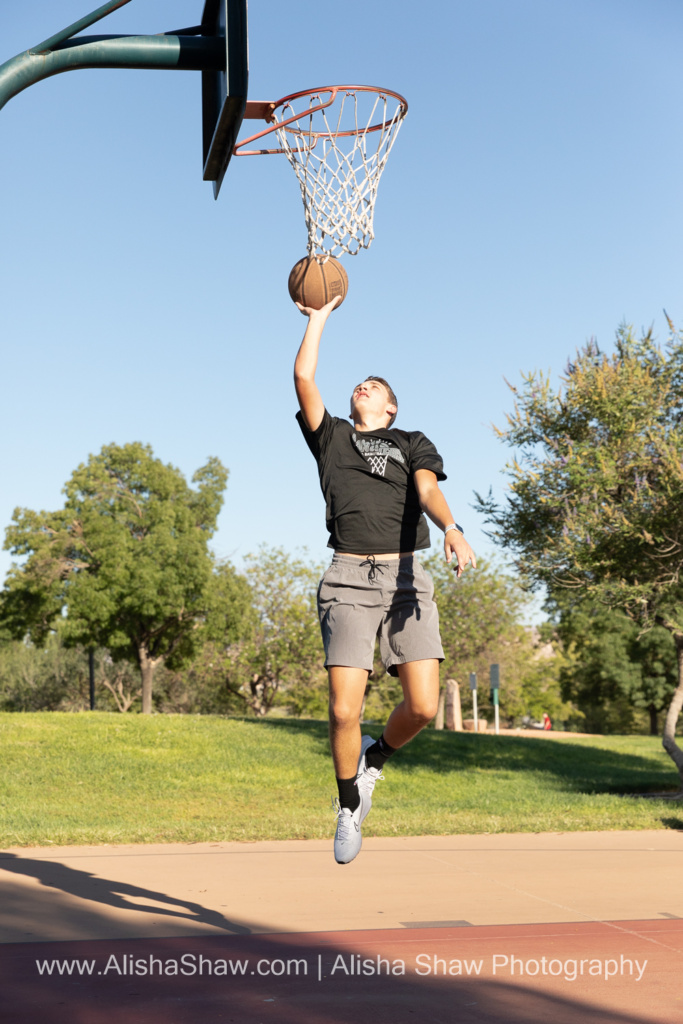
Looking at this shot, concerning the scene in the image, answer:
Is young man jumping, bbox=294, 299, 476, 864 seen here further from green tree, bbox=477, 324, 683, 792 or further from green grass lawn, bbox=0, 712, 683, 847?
green tree, bbox=477, 324, 683, 792

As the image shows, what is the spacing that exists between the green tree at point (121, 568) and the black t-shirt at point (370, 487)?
27892 mm

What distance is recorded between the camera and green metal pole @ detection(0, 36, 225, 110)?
17.9 ft

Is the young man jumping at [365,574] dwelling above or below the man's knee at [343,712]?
above

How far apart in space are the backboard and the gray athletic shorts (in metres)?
2.85

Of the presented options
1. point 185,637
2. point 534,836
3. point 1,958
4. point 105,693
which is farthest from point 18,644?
point 1,958

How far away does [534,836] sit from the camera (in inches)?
412

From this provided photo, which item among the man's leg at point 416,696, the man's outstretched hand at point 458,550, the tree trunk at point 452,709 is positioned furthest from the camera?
the tree trunk at point 452,709

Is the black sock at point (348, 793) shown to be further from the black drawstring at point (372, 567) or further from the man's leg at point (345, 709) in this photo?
the black drawstring at point (372, 567)

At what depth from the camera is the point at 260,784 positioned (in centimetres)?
1493

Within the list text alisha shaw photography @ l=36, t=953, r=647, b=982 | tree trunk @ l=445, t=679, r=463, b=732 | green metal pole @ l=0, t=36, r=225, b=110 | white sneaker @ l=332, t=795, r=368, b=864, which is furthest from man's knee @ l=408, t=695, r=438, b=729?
tree trunk @ l=445, t=679, r=463, b=732

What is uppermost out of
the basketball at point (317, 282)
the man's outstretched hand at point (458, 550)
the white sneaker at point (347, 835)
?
the basketball at point (317, 282)

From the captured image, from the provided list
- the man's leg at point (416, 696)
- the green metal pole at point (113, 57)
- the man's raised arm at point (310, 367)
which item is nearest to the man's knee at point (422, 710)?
the man's leg at point (416, 696)

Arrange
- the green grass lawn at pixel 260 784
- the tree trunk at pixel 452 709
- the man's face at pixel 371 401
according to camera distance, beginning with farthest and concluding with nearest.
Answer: the tree trunk at pixel 452 709, the green grass lawn at pixel 260 784, the man's face at pixel 371 401

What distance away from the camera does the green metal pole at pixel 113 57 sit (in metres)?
5.45
